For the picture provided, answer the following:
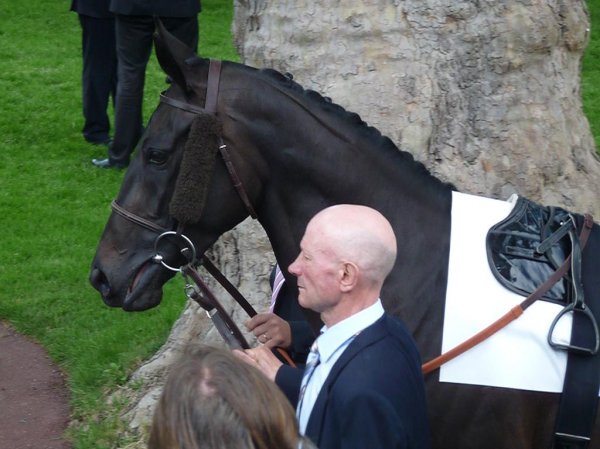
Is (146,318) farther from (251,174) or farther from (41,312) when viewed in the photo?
(251,174)

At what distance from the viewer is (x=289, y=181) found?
3.29 metres

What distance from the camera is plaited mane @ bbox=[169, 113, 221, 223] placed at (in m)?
3.22

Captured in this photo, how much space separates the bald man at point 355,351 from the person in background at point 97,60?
7120 millimetres

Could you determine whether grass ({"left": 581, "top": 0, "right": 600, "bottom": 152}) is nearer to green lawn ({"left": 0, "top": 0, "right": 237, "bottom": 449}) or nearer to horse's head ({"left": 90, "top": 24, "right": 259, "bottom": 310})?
green lawn ({"left": 0, "top": 0, "right": 237, "bottom": 449})

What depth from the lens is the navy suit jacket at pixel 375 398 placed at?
2.40 metres

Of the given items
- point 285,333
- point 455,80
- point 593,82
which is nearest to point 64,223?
point 455,80

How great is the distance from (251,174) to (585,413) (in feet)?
4.13

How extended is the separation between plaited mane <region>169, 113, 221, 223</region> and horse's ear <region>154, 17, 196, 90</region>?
0.16 m

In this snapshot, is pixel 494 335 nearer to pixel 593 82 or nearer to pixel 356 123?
pixel 356 123

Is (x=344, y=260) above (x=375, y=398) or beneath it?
above

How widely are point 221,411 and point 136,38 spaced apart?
262 inches

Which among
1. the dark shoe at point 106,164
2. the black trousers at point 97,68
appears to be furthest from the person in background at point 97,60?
the dark shoe at point 106,164

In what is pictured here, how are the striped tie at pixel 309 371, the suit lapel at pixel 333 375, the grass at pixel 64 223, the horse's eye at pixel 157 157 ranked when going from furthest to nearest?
the grass at pixel 64 223 → the horse's eye at pixel 157 157 → the striped tie at pixel 309 371 → the suit lapel at pixel 333 375

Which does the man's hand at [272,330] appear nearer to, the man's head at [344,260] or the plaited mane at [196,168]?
the plaited mane at [196,168]
